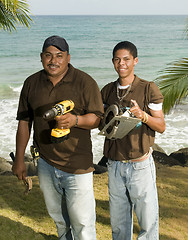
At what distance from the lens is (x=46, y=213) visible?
4.25 metres

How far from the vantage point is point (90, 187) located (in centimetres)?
273

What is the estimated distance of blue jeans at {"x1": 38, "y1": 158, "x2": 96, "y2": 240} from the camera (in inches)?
106

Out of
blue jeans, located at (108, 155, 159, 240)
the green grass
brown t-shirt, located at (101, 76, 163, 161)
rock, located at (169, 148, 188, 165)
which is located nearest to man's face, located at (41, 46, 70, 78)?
brown t-shirt, located at (101, 76, 163, 161)

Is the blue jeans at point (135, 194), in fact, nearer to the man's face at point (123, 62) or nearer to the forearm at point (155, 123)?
the forearm at point (155, 123)

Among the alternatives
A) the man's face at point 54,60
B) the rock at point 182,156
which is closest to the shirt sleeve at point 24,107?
the man's face at point 54,60

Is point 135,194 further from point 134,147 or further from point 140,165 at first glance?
point 134,147

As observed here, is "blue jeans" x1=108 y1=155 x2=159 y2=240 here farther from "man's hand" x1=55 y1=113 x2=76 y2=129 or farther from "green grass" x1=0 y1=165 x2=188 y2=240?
"green grass" x1=0 y1=165 x2=188 y2=240

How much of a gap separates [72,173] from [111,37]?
5386 cm

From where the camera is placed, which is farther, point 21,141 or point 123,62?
point 21,141

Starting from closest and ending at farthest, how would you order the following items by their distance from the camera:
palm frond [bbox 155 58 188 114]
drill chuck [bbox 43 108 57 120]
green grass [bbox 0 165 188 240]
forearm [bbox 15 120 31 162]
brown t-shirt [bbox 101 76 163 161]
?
drill chuck [bbox 43 108 57 120] < brown t-shirt [bbox 101 76 163 161] < forearm [bbox 15 120 31 162] < green grass [bbox 0 165 188 240] < palm frond [bbox 155 58 188 114]

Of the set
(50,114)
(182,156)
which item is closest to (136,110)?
(50,114)

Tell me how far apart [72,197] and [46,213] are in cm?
171

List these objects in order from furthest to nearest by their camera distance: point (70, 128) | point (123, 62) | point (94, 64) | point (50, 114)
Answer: point (94, 64) → point (123, 62) → point (70, 128) → point (50, 114)

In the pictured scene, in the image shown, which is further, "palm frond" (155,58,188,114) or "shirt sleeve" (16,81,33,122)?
"palm frond" (155,58,188,114)
